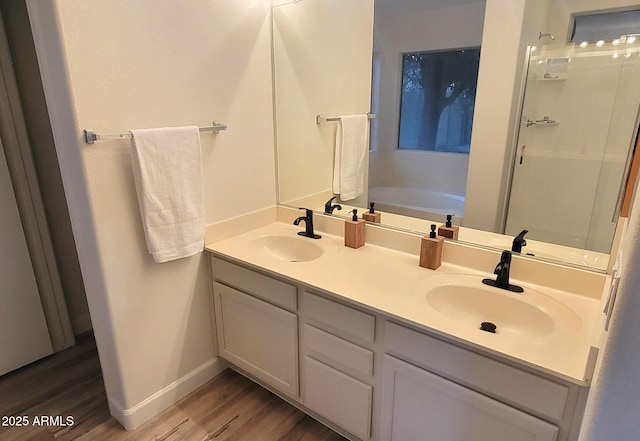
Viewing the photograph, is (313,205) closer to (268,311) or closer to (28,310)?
(268,311)

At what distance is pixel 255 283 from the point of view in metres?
1.78

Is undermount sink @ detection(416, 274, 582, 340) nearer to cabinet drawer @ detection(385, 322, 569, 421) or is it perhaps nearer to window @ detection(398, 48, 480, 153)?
cabinet drawer @ detection(385, 322, 569, 421)

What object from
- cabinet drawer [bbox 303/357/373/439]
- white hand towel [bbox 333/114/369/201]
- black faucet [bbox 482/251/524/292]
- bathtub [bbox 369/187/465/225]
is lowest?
cabinet drawer [bbox 303/357/373/439]

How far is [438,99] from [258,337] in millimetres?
1416

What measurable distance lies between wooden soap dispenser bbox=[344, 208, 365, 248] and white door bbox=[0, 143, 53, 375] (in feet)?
5.79

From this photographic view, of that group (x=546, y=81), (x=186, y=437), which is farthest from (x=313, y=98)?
(x=186, y=437)

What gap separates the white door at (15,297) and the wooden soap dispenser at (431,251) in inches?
83.2

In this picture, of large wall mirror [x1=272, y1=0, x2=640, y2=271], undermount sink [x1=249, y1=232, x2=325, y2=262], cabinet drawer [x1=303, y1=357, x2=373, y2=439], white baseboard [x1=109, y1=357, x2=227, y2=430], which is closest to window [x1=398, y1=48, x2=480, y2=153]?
large wall mirror [x1=272, y1=0, x2=640, y2=271]

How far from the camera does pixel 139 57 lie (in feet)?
4.98

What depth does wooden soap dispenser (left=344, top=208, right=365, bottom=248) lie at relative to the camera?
6.14 ft

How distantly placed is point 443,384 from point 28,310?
2.25 m

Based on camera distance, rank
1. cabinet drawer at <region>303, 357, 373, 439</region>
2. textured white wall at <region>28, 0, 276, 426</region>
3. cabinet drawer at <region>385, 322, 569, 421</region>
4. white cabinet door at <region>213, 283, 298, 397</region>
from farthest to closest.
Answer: white cabinet door at <region>213, 283, 298, 397</region> < cabinet drawer at <region>303, 357, 373, 439</region> < textured white wall at <region>28, 0, 276, 426</region> < cabinet drawer at <region>385, 322, 569, 421</region>

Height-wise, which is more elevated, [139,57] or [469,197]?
[139,57]

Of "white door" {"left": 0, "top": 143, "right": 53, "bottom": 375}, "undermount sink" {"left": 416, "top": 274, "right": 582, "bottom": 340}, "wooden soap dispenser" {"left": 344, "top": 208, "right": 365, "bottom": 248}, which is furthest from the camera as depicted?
"white door" {"left": 0, "top": 143, "right": 53, "bottom": 375}
